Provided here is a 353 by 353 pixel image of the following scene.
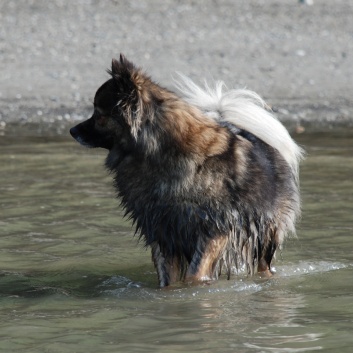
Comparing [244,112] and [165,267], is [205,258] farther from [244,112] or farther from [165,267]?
[244,112]

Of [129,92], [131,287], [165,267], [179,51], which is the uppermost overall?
[179,51]

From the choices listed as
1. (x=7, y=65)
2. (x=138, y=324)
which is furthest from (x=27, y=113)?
(x=138, y=324)

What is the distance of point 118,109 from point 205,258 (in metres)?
0.88

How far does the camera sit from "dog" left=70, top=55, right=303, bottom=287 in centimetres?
494

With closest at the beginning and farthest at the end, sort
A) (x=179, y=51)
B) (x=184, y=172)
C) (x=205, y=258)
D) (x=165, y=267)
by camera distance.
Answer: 1. (x=184, y=172)
2. (x=205, y=258)
3. (x=165, y=267)
4. (x=179, y=51)

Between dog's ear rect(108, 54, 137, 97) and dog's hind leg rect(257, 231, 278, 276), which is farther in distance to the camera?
dog's hind leg rect(257, 231, 278, 276)

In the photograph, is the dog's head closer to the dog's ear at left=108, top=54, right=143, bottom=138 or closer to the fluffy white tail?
the dog's ear at left=108, top=54, right=143, bottom=138

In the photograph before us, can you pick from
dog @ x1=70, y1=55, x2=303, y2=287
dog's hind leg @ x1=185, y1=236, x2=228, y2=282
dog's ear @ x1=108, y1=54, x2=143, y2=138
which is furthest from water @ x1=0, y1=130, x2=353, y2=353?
dog's ear @ x1=108, y1=54, x2=143, y2=138

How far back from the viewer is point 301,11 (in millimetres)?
15383

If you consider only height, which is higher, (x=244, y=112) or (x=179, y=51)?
(x=179, y=51)

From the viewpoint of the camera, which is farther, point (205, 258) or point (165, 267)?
point (165, 267)

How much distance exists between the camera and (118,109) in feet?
16.1

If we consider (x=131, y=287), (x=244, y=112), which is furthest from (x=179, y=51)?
(x=131, y=287)

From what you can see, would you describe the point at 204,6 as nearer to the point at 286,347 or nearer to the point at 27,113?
the point at 27,113
